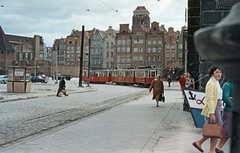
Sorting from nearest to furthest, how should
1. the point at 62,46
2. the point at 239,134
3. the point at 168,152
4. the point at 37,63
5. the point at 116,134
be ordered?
the point at 239,134 < the point at 168,152 < the point at 116,134 < the point at 37,63 < the point at 62,46

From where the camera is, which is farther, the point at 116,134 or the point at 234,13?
the point at 116,134

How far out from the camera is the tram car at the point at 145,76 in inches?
1806

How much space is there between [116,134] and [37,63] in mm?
99859

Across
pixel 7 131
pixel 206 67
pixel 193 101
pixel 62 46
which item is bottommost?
pixel 7 131

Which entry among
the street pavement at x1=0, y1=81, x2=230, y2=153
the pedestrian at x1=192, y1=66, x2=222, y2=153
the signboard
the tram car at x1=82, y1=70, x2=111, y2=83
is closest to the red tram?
the tram car at x1=82, y1=70, x2=111, y2=83

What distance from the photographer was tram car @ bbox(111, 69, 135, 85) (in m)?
52.0

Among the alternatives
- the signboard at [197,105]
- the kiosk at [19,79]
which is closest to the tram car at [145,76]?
the kiosk at [19,79]

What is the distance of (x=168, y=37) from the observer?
94.6 meters

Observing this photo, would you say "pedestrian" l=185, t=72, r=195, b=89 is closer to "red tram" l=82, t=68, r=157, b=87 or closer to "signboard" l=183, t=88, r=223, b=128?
"signboard" l=183, t=88, r=223, b=128

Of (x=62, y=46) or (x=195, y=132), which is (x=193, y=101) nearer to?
(x=195, y=132)

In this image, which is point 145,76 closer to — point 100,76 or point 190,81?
point 100,76

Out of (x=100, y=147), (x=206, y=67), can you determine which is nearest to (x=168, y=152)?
(x=100, y=147)

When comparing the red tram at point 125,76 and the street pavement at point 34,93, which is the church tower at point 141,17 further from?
the street pavement at point 34,93

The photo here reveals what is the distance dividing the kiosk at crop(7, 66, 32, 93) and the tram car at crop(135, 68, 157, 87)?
20.7 metres
